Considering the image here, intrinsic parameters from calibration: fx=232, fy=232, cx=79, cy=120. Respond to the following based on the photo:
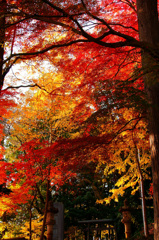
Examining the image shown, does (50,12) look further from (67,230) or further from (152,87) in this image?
(67,230)

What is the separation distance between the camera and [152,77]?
3480 millimetres

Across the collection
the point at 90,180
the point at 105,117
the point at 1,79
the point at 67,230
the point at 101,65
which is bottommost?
the point at 67,230

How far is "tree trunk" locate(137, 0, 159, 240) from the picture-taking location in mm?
3621

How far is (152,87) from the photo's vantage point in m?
4.37

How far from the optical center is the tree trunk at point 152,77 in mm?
3621

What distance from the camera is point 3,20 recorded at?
542cm

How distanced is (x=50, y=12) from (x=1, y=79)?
1.95m

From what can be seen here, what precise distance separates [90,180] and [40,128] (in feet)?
13.0

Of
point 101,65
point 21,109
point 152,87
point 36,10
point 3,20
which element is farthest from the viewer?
point 21,109

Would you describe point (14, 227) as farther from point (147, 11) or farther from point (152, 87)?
point (147, 11)

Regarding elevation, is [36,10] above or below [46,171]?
above

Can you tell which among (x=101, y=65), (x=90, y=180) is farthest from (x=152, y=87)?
(x=90, y=180)

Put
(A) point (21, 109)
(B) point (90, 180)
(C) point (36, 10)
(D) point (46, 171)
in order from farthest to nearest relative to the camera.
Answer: (B) point (90, 180)
(A) point (21, 109)
(D) point (46, 171)
(C) point (36, 10)

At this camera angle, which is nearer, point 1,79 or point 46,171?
point 1,79
